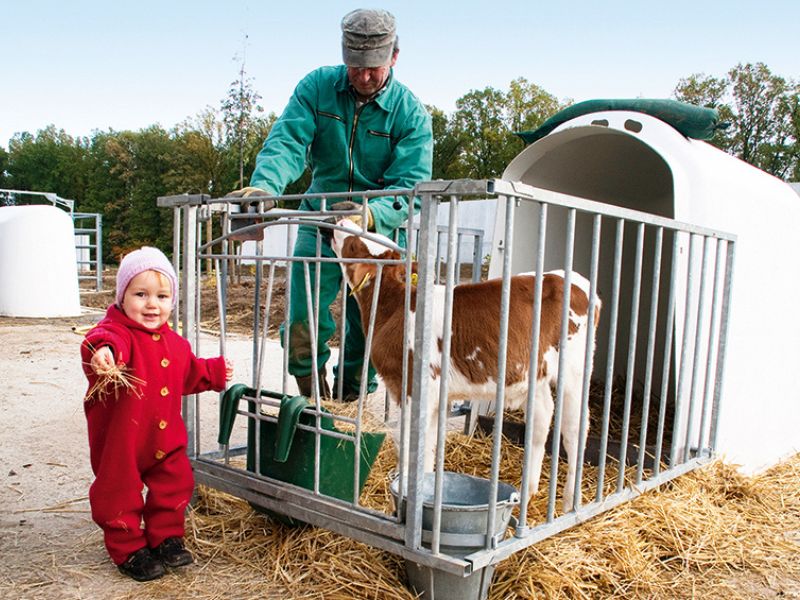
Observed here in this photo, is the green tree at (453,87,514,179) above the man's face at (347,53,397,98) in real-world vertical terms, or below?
above

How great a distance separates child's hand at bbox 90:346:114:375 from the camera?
7.59ft

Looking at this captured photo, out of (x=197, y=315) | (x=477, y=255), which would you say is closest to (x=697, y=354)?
(x=477, y=255)

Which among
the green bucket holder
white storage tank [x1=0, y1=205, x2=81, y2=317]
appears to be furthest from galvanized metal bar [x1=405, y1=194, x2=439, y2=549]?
white storage tank [x1=0, y1=205, x2=81, y2=317]

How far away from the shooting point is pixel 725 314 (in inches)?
149

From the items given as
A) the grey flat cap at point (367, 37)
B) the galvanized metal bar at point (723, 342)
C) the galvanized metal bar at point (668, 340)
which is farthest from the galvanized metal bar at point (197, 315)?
the galvanized metal bar at point (723, 342)

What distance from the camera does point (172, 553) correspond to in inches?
102

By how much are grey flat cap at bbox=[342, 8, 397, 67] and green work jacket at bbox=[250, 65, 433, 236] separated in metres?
0.29

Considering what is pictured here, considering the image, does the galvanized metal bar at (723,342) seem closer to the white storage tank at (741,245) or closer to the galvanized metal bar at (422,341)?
the white storage tank at (741,245)

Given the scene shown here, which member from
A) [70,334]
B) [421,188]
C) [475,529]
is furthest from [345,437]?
[70,334]

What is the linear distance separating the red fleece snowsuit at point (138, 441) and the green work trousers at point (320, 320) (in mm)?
1075

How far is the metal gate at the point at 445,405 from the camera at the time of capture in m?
2.22

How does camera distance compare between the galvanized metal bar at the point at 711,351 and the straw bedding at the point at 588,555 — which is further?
the galvanized metal bar at the point at 711,351

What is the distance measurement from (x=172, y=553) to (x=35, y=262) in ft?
30.1

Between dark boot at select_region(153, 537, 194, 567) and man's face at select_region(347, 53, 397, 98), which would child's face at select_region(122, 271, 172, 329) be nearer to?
dark boot at select_region(153, 537, 194, 567)
